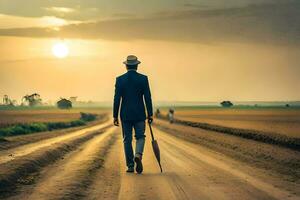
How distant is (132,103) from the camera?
43.7ft

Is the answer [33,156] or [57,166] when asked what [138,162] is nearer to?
[57,166]

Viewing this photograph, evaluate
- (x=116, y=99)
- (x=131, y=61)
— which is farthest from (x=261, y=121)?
(x=131, y=61)

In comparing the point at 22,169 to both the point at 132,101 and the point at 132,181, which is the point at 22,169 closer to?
the point at 132,101

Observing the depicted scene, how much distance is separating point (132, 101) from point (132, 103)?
0.16 feet

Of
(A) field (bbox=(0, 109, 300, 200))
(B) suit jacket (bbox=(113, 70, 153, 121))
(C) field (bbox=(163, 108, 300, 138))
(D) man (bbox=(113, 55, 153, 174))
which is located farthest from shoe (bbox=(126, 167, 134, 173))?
(C) field (bbox=(163, 108, 300, 138))

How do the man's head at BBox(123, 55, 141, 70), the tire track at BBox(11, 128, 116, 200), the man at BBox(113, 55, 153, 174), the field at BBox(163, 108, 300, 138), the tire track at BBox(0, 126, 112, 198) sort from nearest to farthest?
the tire track at BBox(11, 128, 116, 200), the tire track at BBox(0, 126, 112, 198), the man at BBox(113, 55, 153, 174), the man's head at BBox(123, 55, 141, 70), the field at BBox(163, 108, 300, 138)

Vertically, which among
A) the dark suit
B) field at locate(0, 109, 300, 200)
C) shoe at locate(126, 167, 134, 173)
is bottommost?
field at locate(0, 109, 300, 200)

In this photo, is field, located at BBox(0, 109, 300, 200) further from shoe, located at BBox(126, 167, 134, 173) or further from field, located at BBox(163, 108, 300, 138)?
field, located at BBox(163, 108, 300, 138)

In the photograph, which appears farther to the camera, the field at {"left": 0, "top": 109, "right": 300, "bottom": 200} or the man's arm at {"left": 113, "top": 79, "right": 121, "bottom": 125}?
the man's arm at {"left": 113, "top": 79, "right": 121, "bottom": 125}

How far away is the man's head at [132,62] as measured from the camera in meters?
13.3

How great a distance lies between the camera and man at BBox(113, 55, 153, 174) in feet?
43.3

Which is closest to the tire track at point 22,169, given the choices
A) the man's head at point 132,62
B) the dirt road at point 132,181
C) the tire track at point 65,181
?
the dirt road at point 132,181

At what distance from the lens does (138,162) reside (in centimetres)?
1265

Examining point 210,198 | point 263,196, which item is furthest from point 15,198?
point 263,196
